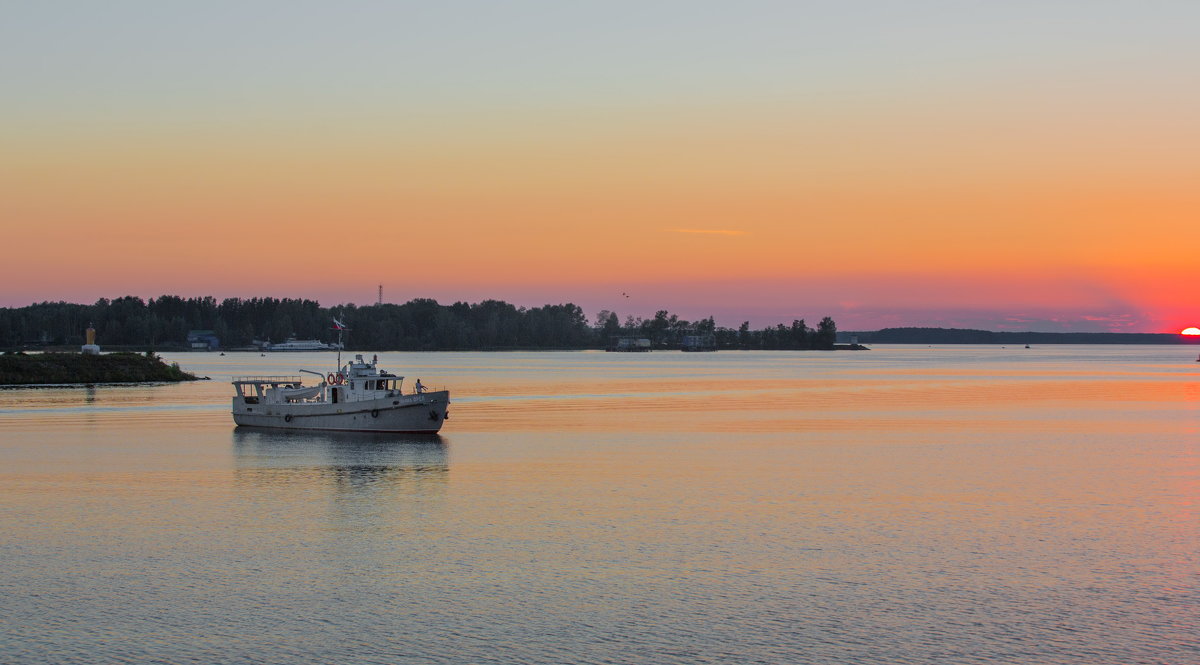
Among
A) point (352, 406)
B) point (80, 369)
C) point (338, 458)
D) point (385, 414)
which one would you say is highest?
point (80, 369)

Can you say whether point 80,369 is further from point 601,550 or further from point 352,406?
point 601,550

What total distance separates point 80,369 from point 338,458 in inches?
3699

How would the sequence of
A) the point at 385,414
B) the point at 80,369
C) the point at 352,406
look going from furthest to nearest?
1. the point at 80,369
2. the point at 352,406
3. the point at 385,414

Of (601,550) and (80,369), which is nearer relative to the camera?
(601,550)

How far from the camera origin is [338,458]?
5722 centimetres

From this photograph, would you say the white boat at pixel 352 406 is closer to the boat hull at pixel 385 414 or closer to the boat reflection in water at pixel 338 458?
the boat hull at pixel 385 414

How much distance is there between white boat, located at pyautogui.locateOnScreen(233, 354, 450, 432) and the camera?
233 ft

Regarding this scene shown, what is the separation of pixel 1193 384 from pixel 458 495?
140 meters

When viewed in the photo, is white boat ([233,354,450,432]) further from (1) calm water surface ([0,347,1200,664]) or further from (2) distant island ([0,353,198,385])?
(2) distant island ([0,353,198,385])

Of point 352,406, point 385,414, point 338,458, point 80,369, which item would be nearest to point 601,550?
point 338,458

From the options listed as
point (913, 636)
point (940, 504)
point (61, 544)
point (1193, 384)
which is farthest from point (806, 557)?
point (1193, 384)

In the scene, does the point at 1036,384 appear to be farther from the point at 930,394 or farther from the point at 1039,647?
the point at 1039,647

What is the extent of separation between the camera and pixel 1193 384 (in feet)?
505

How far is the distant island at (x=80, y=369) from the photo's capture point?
133 metres
